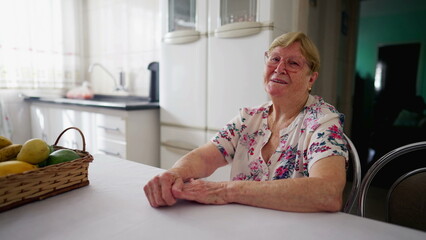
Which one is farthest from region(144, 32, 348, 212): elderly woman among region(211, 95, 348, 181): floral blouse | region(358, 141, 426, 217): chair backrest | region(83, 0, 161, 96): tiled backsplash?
region(83, 0, 161, 96): tiled backsplash

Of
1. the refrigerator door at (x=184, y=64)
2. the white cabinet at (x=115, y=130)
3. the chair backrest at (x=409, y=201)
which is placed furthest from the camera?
the white cabinet at (x=115, y=130)

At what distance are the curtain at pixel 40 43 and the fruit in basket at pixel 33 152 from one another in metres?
2.70

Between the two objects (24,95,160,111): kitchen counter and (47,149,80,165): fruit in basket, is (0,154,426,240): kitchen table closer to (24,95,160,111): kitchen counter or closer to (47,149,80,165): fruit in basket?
(47,149,80,165): fruit in basket

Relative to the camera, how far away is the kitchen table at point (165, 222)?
1.90 feet

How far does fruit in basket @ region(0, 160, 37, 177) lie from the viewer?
68 cm

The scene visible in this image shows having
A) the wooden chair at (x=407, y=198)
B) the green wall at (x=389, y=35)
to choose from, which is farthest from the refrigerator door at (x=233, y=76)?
the green wall at (x=389, y=35)

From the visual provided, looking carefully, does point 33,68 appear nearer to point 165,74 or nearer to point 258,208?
point 165,74

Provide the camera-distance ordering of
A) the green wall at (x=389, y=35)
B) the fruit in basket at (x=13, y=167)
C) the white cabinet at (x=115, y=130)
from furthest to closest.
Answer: the green wall at (x=389, y=35)
the white cabinet at (x=115, y=130)
the fruit in basket at (x=13, y=167)

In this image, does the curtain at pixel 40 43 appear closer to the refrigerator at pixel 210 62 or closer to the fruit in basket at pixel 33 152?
the refrigerator at pixel 210 62

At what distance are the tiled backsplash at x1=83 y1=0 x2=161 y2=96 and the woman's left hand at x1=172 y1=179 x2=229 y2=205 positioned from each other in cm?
232

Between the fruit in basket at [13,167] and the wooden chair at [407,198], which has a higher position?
the fruit in basket at [13,167]

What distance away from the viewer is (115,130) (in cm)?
226

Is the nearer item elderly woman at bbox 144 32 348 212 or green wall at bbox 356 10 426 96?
elderly woman at bbox 144 32 348 212

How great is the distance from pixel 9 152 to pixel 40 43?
283cm
